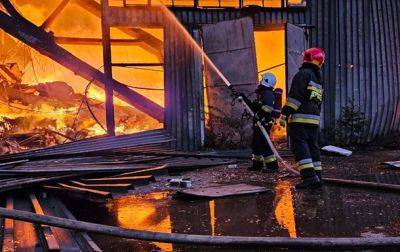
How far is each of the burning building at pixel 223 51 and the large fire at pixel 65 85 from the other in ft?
0.40

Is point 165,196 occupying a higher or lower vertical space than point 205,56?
lower

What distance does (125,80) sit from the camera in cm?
1427

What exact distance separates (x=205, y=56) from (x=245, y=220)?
6304 millimetres

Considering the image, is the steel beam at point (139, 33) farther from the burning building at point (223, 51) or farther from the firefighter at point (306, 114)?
the firefighter at point (306, 114)

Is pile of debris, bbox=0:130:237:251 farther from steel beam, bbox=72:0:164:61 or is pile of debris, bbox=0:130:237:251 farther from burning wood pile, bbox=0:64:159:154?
steel beam, bbox=72:0:164:61

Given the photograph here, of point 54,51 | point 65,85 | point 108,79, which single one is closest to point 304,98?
point 108,79

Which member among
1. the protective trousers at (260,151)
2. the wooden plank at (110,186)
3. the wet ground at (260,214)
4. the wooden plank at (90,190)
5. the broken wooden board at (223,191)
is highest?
the protective trousers at (260,151)

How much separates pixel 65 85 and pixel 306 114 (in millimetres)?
9024

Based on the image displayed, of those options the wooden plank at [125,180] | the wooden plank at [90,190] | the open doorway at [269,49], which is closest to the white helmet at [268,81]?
the wooden plank at [125,180]

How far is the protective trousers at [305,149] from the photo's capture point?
670cm

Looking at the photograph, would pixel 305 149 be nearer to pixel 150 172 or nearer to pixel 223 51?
pixel 150 172

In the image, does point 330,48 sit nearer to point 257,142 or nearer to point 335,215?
point 257,142

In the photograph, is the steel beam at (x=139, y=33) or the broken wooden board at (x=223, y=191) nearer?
the broken wooden board at (x=223, y=191)

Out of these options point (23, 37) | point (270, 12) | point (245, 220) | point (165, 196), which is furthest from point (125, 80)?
point (245, 220)
